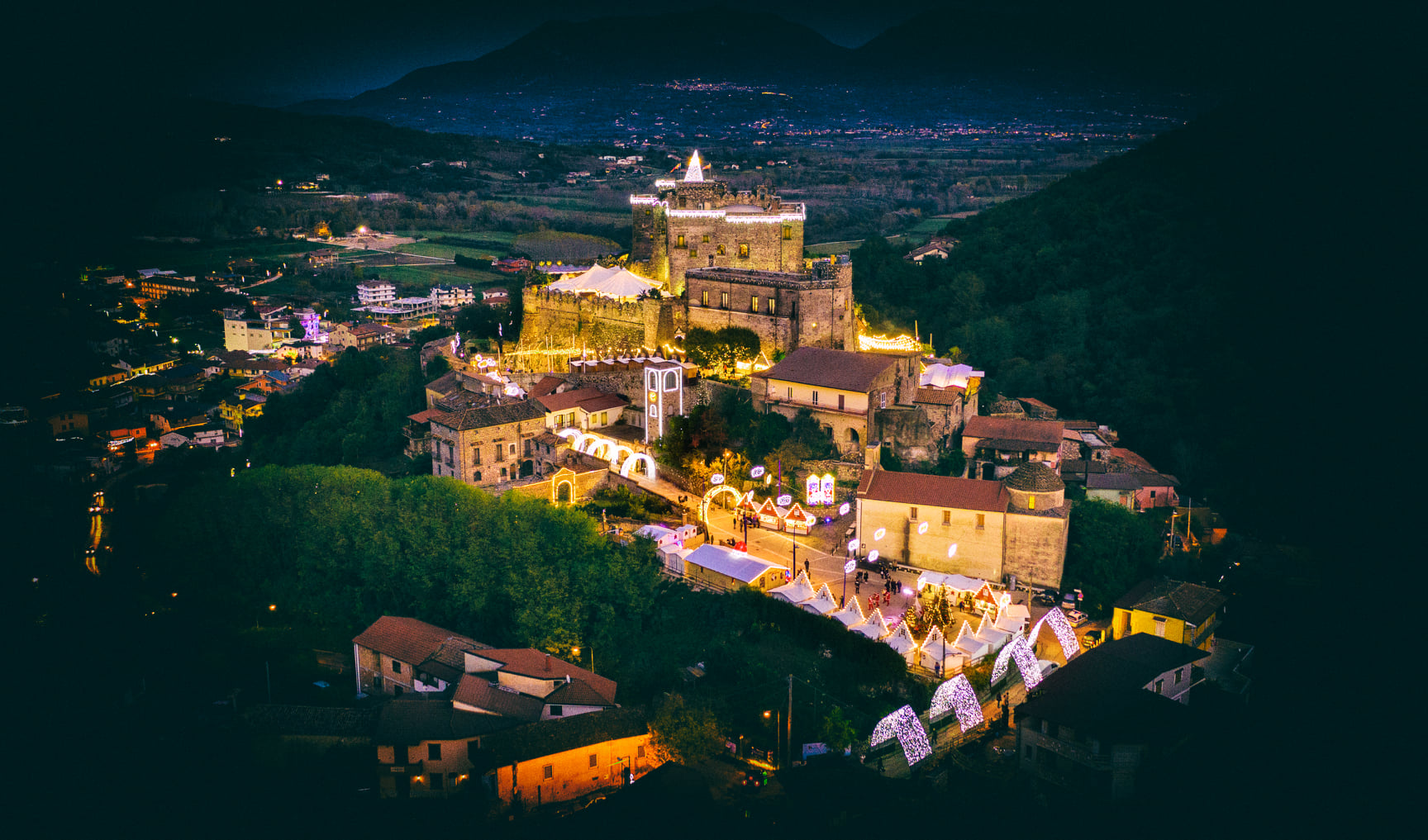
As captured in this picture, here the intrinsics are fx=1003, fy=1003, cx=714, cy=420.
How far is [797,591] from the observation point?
22078mm

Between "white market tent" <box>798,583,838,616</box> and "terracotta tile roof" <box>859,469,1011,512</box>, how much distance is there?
3.31 meters

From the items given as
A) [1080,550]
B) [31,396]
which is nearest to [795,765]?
[1080,550]

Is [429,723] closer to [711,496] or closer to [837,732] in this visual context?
[837,732]

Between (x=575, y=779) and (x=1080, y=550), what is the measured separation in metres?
13.2

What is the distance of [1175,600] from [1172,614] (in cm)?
66

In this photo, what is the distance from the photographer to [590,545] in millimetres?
24078

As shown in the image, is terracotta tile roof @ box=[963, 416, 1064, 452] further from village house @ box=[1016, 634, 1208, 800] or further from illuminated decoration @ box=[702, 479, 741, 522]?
village house @ box=[1016, 634, 1208, 800]

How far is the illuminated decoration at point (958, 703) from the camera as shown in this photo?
1936 cm

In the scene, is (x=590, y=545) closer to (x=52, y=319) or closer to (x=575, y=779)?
(x=575, y=779)

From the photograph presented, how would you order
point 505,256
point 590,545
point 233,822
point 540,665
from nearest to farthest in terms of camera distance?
point 233,822, point 540,665, point 590,545, point 505,256

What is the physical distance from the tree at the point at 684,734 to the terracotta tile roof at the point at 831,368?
10.4m

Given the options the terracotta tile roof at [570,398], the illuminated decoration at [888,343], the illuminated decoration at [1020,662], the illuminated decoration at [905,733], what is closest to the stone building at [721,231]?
the illuminated decoration at [888,343]

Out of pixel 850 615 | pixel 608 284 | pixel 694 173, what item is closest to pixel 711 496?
pixel 850 615

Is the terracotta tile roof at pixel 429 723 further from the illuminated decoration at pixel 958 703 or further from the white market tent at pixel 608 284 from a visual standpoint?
the white market tent at pixel 608 284
